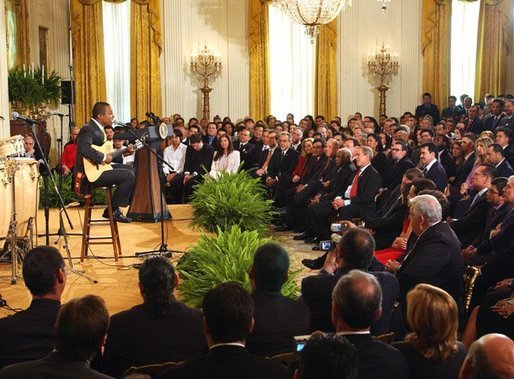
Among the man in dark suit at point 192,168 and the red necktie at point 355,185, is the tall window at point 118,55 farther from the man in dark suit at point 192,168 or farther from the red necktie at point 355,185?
the red necktie at point 355,185

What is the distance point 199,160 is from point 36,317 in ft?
31.6

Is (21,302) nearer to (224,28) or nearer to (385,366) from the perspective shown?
(385,366)

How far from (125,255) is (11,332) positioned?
529cm

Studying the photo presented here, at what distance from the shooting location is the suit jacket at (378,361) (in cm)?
317

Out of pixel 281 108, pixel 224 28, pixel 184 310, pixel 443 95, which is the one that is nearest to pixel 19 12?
pixel 224 28

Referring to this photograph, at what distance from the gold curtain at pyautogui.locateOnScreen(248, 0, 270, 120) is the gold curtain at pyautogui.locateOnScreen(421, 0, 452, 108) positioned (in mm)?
3573

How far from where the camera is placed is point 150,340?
3.54 meters

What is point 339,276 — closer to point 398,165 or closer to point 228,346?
point 228,346

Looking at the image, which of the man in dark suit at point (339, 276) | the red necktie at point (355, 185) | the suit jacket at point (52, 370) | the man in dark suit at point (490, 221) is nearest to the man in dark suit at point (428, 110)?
the red necktie at point (355, 185)

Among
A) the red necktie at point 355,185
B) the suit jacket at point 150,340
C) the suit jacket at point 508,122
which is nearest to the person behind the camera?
the suit jacket at point 150,340

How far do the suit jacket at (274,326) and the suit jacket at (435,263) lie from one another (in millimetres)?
1569

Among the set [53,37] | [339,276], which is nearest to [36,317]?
[339,276]

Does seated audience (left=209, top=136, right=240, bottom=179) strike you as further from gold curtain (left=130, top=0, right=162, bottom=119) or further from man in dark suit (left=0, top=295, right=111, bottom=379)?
man in dark suit (left=0, top=295, right=111, bottom=379)

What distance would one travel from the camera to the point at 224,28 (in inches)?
717
